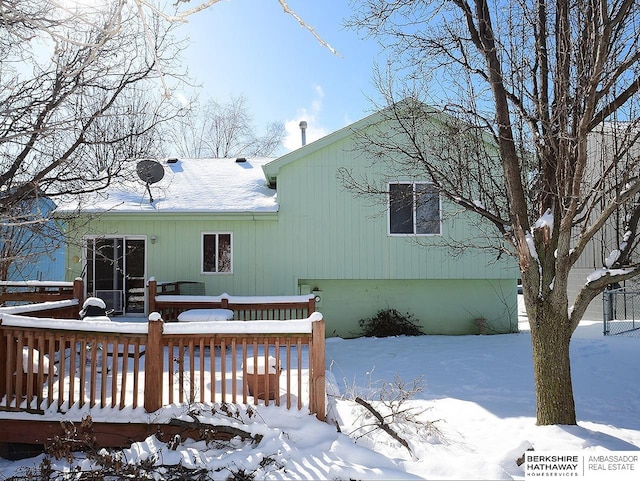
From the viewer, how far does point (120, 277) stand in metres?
10.8

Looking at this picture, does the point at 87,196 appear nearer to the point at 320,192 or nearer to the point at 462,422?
the point at 320,192

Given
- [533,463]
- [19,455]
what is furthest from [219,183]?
[533,463]

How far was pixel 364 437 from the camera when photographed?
3.92 m

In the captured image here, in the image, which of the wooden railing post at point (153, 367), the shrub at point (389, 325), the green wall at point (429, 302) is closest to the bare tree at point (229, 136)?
the green wall at point (429, 302)

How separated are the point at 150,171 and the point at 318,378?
27.6 ft

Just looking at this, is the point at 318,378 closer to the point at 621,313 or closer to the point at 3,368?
the point at 3,368

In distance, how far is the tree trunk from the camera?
166 inches

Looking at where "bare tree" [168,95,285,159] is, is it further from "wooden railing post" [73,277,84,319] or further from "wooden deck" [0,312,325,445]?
"wooden deck" [0,312,325,445]

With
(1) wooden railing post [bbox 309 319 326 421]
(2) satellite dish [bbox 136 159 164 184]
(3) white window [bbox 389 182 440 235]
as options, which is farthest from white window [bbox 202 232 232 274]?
(1) wooden railing post [bbox 309 319 326 421]

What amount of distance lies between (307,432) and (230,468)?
753 millimetres

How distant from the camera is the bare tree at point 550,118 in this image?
12.7 feet

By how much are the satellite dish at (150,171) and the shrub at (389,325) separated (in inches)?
255

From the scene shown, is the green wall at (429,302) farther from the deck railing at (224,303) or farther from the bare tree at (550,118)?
the bare tree at (550,118)

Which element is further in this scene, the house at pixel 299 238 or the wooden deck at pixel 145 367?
the house at pixel 299 238
